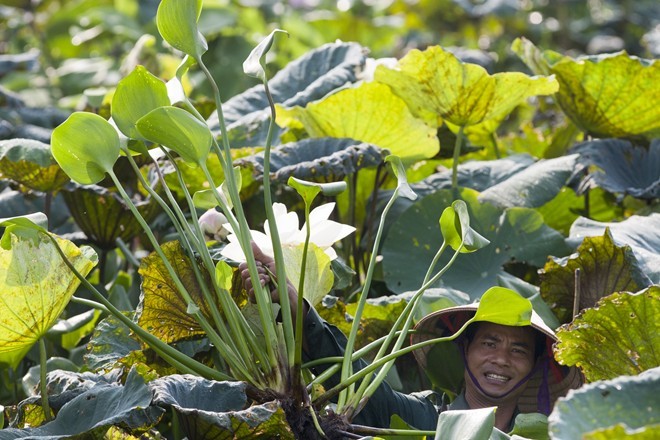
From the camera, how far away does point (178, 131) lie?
1297 mm

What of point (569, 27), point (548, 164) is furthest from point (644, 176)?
point (569, 27)

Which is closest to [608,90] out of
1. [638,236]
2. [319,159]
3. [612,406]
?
[638,236]

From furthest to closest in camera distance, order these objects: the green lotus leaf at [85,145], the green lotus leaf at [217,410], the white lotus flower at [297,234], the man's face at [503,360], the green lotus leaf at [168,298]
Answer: the man's face at [503,360] → the green lotus leaf at [168,298] → the white lotus flower at [297,234] → the green lotus leaf at [85,145] → the green lotus leaf at [217,410]

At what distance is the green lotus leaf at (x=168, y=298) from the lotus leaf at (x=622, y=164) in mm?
959

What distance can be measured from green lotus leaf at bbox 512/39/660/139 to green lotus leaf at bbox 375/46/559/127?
6.9 inches

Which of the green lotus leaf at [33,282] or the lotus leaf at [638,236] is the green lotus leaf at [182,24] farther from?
the lotus leaf at [638,236]

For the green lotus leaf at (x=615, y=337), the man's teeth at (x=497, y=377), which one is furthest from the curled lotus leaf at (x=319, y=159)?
the green lotus leaf at (x=615, y=337)

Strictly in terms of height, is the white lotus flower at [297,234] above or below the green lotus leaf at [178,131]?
below

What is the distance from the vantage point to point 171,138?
51.4 inches

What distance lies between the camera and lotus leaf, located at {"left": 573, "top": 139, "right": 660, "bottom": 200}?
2.15 metres

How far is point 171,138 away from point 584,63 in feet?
3.87

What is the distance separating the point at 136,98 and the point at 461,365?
0.76 metres

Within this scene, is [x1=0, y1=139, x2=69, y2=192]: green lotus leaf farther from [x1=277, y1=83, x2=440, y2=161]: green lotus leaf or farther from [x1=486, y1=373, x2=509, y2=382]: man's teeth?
[x1=486, y1=373, x2=509, y2=382]: man's teeth

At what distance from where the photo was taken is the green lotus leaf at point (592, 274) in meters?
1.72
